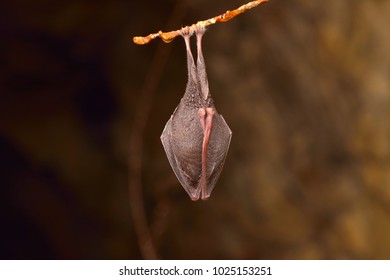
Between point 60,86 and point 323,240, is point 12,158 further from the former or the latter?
point 323,240

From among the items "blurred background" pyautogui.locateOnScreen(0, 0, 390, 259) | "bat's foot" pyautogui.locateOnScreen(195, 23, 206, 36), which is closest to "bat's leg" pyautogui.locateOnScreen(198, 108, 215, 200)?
"bat's foot" pyautogui.locateOnScreen(195, 23, 206, 36)

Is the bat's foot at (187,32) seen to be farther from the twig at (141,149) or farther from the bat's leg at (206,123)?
the twig at (141,149)

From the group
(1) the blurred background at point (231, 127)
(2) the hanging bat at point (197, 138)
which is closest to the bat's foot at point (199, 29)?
(2) the hanging bat at point (197, 138)

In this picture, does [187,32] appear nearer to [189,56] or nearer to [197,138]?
[189,56]

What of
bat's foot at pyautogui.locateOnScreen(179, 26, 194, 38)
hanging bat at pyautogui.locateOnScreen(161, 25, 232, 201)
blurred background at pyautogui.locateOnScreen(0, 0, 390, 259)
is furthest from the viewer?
blurred background at pyautogui.locateOnScreen(0, 0, 390, 259)

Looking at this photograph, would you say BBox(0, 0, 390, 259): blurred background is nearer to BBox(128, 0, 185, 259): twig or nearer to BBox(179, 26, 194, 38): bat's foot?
BBox(128, 0, 185, 259): twig
